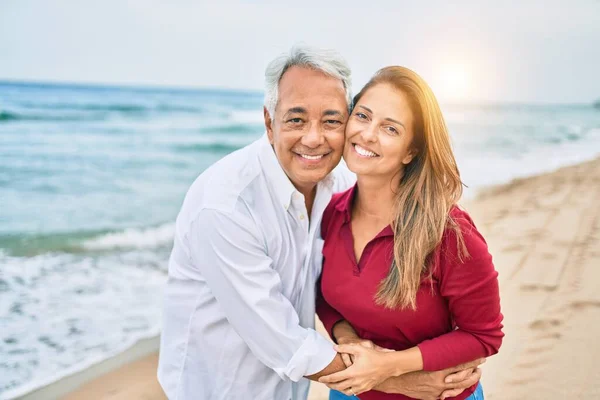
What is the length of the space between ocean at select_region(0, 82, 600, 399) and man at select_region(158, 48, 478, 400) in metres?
2.32

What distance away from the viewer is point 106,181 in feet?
41.3

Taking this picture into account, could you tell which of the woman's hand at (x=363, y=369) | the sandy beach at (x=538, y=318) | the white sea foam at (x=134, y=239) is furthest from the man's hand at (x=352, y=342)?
the white sea foam at (x=134, y=239)

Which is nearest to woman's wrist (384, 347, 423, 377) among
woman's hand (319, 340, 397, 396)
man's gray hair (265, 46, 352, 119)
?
woman's hand (319, 340, 397, 396)

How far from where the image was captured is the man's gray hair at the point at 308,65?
240 cm

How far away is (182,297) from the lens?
2539 mm

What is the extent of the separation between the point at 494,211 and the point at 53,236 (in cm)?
679

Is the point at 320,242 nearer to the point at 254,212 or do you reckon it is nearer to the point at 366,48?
the point at 254,212

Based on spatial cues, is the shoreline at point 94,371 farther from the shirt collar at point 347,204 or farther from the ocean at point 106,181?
the shirt collar at point 347,204

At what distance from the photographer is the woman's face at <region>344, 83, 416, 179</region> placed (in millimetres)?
2367

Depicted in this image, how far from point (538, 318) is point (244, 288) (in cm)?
344

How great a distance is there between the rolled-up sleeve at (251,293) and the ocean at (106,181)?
2.61m

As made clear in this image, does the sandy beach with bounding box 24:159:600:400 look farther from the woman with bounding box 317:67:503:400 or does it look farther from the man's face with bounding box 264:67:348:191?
the man's face with bounding box 264:67:348:191

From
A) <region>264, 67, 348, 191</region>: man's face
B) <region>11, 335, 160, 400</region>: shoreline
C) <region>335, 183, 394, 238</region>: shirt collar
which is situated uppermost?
<region>264, 67, 348, 191</region>: man's face

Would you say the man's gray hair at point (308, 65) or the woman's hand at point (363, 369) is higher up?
the man's gray hair at point (308, 65)
